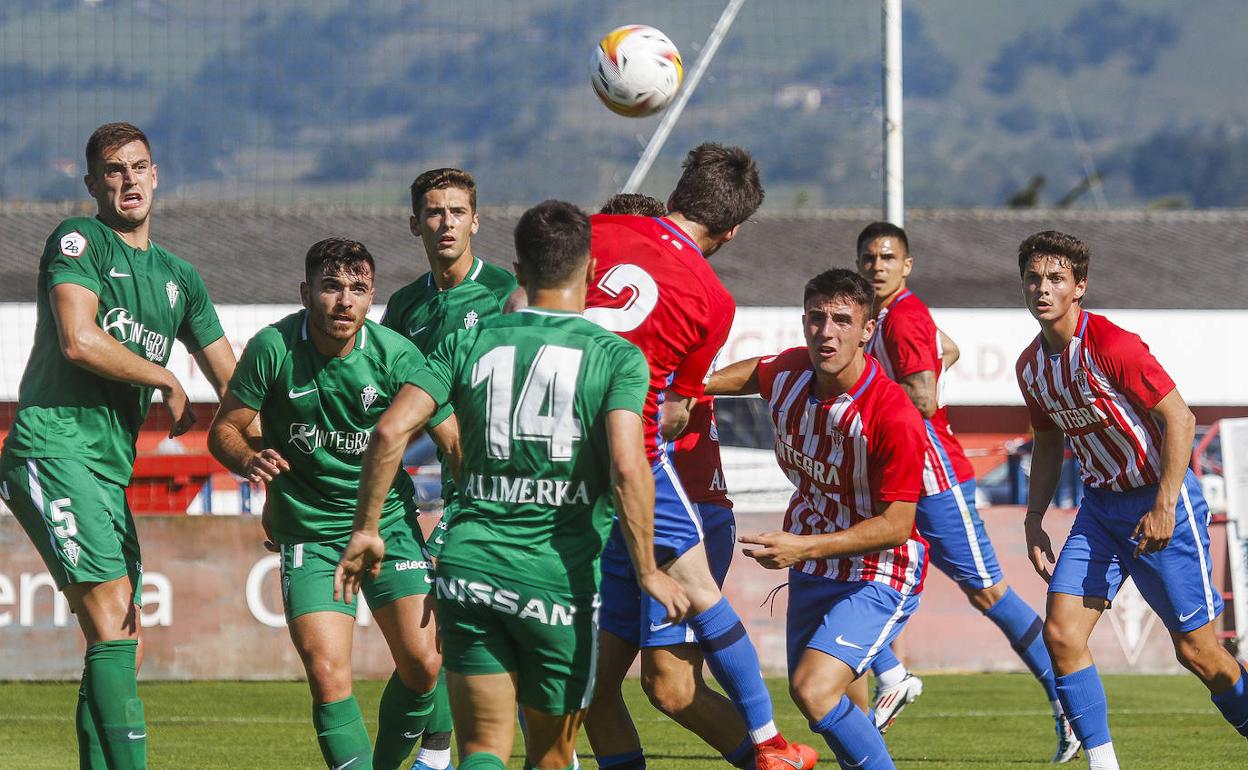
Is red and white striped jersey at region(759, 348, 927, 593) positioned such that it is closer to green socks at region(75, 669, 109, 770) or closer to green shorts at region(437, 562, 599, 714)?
green shorts at region(437, 562, 599, 714)

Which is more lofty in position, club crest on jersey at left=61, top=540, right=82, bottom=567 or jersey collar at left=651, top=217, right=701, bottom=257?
jersey collar at left=651, top=217, right=701, bottom=257

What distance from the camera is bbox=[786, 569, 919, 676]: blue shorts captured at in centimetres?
568

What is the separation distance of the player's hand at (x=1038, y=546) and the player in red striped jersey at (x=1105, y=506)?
0.09 feet

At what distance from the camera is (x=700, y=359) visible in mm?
5551

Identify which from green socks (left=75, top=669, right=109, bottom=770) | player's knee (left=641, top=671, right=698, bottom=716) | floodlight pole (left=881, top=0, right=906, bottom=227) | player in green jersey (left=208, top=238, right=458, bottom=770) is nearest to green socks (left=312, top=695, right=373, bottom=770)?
player in green jersey (left=208, top=238, right=458, bottom=770)

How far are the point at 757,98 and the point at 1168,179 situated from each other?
75.1 m

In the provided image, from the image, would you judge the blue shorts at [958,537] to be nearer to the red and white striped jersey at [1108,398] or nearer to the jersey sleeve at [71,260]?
the red and white striped jersey at [1108,398]

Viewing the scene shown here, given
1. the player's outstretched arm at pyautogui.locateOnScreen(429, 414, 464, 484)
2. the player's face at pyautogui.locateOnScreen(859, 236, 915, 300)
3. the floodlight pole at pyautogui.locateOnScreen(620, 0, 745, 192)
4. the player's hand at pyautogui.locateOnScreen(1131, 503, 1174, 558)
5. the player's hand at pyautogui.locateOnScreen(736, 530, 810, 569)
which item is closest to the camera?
the player's hand at pyautogui.locateOnScreen(736, 530, 810, 569)

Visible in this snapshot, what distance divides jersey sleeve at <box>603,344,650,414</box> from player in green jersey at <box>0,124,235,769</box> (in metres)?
1.96

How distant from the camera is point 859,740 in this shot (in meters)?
5.52

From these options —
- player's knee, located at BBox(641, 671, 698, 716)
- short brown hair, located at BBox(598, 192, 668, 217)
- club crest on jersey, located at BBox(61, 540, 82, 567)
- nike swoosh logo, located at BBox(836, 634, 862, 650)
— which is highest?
short brown hair, located at BBox(598, 192, 668, 217)

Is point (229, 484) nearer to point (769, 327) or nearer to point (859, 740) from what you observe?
point (769, 327)

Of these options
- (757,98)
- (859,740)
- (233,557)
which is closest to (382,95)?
(757,98)

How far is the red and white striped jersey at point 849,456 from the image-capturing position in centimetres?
559
